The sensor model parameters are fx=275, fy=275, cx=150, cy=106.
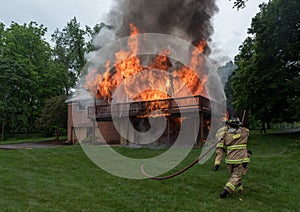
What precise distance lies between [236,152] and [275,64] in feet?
48.6

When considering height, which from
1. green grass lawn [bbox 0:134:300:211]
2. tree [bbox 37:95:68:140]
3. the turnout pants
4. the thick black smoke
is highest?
the thick black smoke

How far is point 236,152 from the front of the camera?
588 cm

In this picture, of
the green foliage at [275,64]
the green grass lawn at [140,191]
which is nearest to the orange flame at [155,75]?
the green foliage at [275,64]

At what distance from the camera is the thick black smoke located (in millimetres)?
18156

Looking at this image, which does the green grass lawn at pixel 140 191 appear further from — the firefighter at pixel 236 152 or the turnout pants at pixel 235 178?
the firefighter at pixel 236 152

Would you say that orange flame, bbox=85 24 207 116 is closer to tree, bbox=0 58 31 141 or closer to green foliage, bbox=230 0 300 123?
green foliage, bbox=230 0 300 123

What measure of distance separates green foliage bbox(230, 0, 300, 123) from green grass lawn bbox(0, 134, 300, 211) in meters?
10.3

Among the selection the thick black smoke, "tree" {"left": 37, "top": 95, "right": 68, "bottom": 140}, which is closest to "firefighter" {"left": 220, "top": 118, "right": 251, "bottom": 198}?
the thick black smoke

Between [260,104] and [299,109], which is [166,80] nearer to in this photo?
[260,104]

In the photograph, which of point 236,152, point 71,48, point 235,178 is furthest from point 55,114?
point 235,178

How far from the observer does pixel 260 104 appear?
19406 millimetres

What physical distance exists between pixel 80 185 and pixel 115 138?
15.2 metres

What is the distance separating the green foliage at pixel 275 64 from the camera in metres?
17.0

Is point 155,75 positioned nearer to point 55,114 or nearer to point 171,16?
point 171,16
